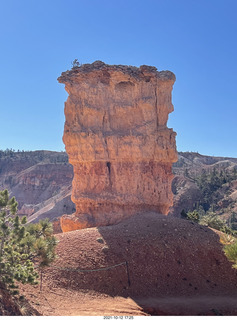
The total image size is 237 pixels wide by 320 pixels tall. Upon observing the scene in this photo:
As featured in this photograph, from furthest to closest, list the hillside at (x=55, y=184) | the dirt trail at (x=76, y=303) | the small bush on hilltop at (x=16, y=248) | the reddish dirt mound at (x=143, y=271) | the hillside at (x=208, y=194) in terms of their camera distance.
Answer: the hillside at (x=55, y=184)
the hillside at (x=208, y=194)
the reddish dirt mound at (x=143, y=271)
the dirt trail at (x=76, y=303)
the small bush on hilltop at (x=16, y=248)

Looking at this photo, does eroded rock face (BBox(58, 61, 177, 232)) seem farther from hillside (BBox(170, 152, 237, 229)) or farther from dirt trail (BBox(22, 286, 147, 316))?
hillside (BBox(170, 152, 237, 229))

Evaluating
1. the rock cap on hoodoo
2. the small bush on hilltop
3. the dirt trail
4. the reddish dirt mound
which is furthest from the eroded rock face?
the small bush on hilltop

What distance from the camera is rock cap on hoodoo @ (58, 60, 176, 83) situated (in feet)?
85.0

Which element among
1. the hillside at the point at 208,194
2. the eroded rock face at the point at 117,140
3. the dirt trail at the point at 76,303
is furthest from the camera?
the hillside at the point at 208,194

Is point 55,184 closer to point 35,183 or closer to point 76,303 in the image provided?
point 35,183

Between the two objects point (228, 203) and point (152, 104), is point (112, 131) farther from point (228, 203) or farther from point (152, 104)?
point (228, 203)

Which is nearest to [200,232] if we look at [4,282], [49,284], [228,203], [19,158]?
[49,284]

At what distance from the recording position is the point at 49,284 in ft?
54.1

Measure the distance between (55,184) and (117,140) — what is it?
2491 inches

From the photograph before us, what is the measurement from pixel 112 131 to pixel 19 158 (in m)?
84.2

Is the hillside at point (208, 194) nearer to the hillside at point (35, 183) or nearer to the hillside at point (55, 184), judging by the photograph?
the hillside at point (55, 184)

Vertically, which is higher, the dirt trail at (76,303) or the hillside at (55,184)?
the hillside at (55,184)

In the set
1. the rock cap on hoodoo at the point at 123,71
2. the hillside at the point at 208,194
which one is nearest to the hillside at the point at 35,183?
the hillside at the point at 208,194

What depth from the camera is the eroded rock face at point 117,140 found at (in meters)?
25.4
